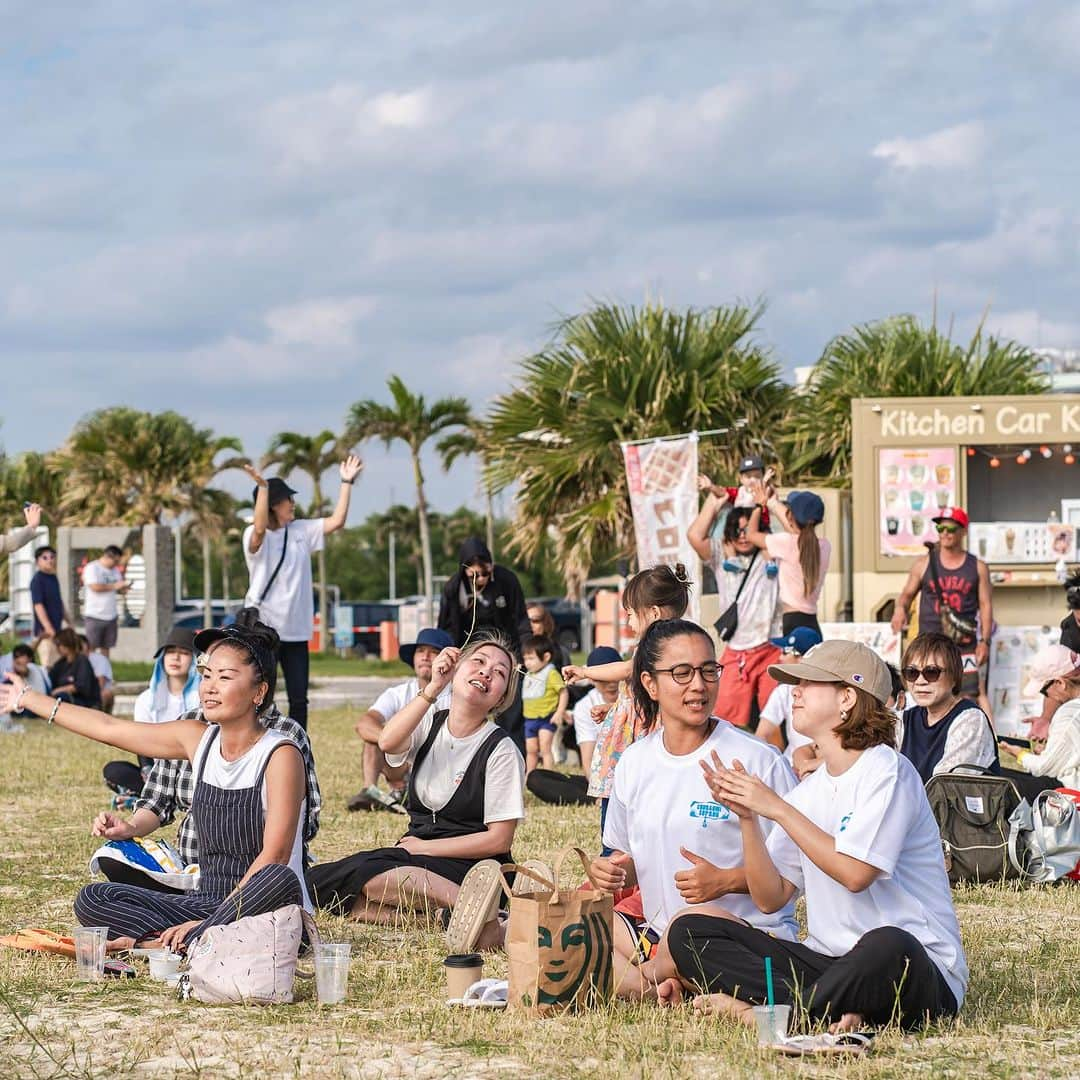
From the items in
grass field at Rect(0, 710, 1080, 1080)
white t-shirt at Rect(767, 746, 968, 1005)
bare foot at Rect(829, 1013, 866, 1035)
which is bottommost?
grass field at Rect(0, 710, 1080, 1080)

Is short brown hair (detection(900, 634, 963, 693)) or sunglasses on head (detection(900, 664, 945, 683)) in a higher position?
short brown hair (detection(900, 634, 963, 693))

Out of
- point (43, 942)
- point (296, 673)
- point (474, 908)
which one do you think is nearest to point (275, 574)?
point (296, 673)

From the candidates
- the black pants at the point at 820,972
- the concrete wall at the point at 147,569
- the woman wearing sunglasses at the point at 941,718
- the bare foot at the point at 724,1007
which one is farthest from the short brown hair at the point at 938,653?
the concrete wall at the point at 147,569

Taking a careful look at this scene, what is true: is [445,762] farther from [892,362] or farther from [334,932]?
[892,362]

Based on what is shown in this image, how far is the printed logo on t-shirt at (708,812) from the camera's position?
4918 millimetres

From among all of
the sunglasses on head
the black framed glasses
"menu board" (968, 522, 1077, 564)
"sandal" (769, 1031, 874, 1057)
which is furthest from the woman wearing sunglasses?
"menu board" (968, 522, 1077, 564)

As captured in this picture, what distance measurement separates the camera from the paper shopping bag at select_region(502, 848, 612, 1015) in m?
4.75

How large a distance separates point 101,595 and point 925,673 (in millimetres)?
14101

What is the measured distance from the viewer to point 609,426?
2216 cm

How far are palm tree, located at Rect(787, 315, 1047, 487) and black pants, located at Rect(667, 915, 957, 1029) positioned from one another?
58.4 feet

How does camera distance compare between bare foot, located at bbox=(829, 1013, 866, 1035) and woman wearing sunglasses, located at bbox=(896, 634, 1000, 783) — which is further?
woman wearing sunglasses, located at bbox=(896, 634, 1000, 783)

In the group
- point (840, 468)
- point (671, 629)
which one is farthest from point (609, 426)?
point (671, 629)

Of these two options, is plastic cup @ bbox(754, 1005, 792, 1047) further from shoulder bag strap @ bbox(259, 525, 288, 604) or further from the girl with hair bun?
shoulder bag strap @ bbox(259, 525, 288, 604)

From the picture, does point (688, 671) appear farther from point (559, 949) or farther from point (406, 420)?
point (406, 420)
